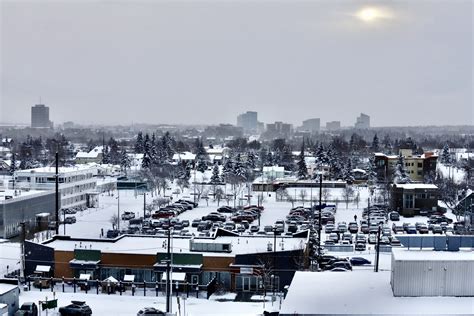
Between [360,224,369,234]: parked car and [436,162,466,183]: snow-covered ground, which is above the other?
[436,162,466,183]: snow-covered ground

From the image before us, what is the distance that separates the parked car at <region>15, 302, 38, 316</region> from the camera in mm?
6230

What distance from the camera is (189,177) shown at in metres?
21.4

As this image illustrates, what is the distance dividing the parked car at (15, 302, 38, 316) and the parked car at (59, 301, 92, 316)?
0.28 metres

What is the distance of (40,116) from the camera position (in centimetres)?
9506

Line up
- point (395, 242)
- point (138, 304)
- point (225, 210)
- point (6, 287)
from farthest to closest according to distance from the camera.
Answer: point (225, 210)
point (395, 242)
point (138, 304)
point (6, 287)

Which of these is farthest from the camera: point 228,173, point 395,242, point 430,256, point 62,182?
point 228,173

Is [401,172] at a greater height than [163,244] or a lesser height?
greater

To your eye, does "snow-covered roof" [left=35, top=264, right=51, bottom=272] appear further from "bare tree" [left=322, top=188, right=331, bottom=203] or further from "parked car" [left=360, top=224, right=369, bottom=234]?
"bare tree" [left=322, top=188, right=331, bottom=203]

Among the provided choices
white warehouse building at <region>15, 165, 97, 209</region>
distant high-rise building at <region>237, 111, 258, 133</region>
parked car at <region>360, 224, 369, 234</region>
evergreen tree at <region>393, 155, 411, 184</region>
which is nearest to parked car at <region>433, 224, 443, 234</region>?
parked car at <region>360, 224, 369, 234</region>

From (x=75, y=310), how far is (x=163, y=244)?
90.6 inches

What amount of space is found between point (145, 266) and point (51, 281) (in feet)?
4.18

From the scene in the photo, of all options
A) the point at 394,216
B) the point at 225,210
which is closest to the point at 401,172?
the point at 394,216

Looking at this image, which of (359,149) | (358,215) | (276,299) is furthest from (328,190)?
(359,149)

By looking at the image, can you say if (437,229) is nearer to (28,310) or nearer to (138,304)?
(138,304)
